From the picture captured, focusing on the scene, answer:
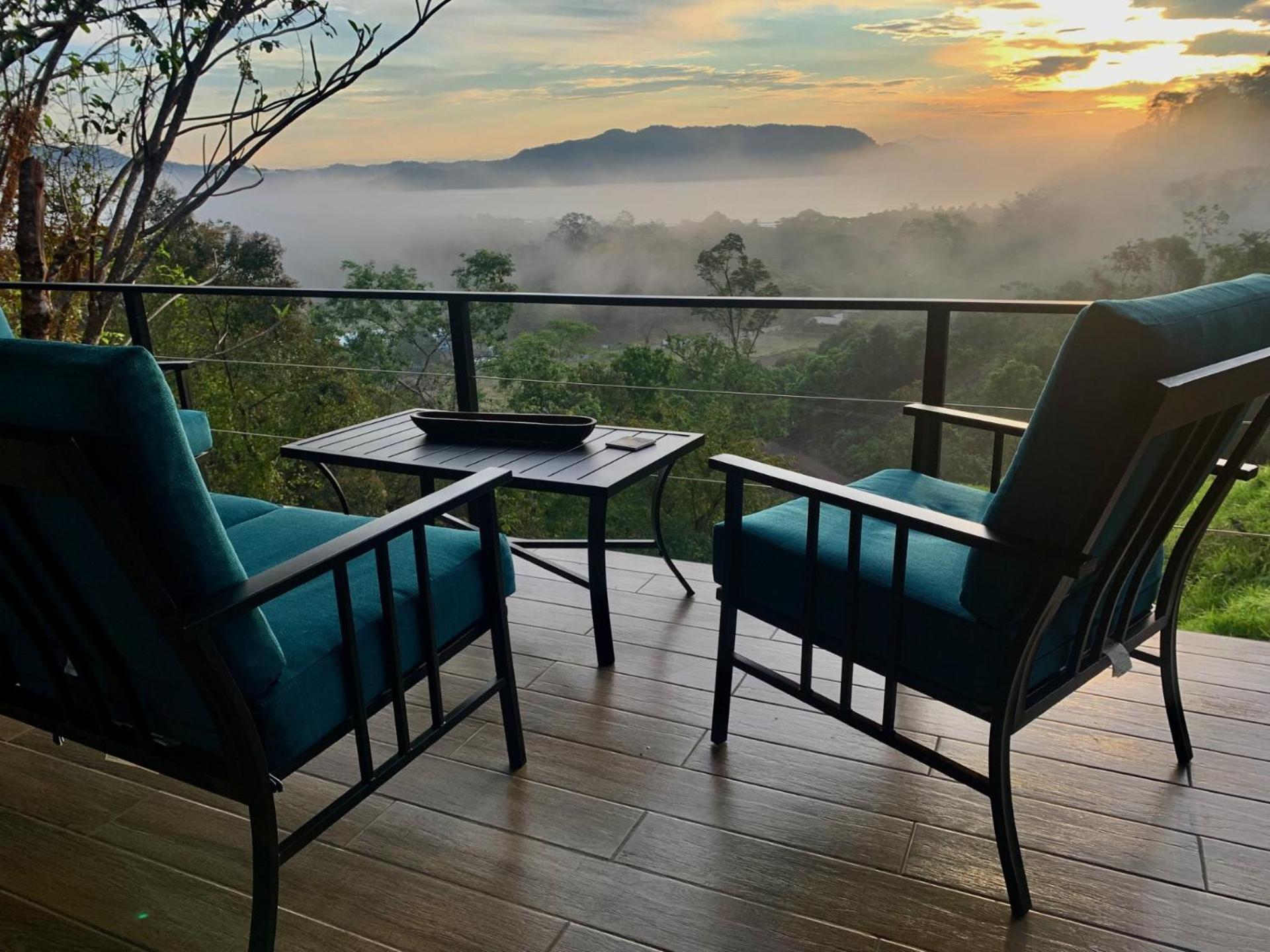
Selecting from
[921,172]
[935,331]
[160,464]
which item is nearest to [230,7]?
[935,331]

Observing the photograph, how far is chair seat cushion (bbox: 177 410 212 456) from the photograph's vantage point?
2.94 meters

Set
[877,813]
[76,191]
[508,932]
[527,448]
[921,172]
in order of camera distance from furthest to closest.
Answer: [921,172] < [76,191] < [527,448] < [877,813] < [508,932]

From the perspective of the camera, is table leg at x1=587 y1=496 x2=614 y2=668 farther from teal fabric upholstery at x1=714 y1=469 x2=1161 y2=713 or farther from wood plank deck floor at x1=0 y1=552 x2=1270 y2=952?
teal fabric upholstery at x1=714 y1=469 x2=1161 y2=713

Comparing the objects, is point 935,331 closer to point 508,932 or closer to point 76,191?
point 508,932

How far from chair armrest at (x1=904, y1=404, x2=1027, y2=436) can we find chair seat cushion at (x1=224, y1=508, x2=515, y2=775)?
106 centimetres

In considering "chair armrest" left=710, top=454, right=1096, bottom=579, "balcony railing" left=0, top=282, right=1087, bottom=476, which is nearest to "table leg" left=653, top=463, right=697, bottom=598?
"balcony railing" left=0, top=282, right=1087, bottom=476

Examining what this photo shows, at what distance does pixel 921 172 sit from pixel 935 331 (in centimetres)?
1049

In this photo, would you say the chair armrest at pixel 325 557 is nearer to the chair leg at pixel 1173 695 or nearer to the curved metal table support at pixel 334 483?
the curved metal table support at pixel 334 483

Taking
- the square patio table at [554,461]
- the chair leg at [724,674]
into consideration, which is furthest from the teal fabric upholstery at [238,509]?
the chair leg at [724,674]

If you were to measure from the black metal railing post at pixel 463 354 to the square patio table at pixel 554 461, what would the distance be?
32 centimetres

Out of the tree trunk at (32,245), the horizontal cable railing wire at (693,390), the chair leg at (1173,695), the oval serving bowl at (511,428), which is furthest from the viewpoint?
the tree trunk at (32,245)

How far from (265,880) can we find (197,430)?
201 centimetres

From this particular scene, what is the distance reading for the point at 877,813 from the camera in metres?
1.72

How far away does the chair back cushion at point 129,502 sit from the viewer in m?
1.04
